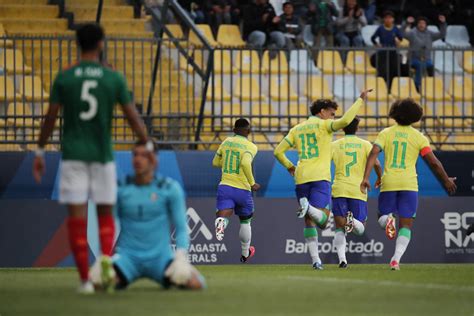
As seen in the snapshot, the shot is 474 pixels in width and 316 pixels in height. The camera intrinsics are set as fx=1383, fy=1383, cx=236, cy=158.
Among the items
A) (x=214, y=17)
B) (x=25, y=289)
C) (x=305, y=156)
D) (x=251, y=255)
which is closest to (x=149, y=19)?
(x=214, y=17)

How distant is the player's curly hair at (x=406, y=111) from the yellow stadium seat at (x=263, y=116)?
18.6 feet

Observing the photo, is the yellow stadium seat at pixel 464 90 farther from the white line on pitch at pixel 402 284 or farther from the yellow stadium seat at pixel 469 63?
the white line on pitch at pixel 402 284

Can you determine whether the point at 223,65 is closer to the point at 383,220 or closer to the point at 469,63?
the point at 469,63

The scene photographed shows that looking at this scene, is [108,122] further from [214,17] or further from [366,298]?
[214,17]

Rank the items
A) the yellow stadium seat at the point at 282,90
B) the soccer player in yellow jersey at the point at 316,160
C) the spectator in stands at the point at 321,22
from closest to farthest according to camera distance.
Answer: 1. the soccer player in yellow jersey at the point at 316,160
2. the yellow stadium seat at the point at 282,90
3. the spectator in stands at the point at 321,22

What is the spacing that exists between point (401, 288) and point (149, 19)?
1397 centimetres

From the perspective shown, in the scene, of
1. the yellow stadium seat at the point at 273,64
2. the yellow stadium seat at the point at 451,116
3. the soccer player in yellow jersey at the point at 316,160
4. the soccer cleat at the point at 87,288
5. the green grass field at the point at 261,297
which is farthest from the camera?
the yellow stadium seat at the point at 273,64

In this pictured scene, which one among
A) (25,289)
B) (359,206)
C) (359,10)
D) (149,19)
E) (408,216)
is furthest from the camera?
(359,10)

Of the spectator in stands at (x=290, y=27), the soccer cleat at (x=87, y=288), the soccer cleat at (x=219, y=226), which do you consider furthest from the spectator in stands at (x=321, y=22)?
the soccer cleat at (x=87, y=288)

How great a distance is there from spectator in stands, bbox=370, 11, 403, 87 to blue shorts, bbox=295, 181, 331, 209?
584 centimetres

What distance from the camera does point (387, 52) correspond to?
23.8 metres

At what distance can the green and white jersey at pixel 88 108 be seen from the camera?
38.1ft

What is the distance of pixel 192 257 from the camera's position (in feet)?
70.8

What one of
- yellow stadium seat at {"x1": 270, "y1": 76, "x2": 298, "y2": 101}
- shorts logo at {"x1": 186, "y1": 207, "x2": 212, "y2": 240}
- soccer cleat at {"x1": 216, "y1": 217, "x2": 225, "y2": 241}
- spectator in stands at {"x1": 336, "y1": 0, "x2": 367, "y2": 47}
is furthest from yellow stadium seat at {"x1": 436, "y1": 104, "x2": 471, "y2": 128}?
soccer cleat at {"x1": 216, "y1": 217, "x2": 225, "y2": 241}
